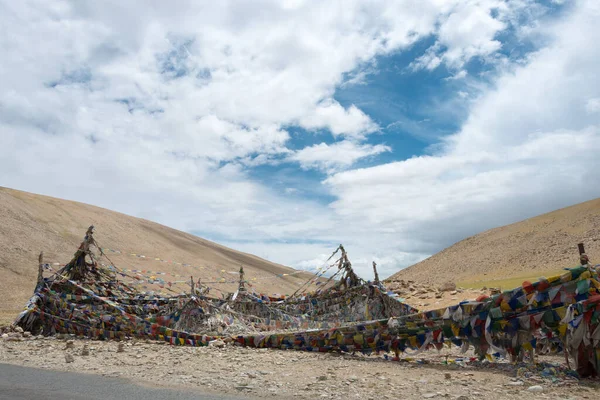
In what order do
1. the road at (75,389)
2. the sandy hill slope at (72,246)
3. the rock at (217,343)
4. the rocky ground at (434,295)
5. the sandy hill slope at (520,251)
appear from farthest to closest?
the sandy hill slope at (520,251)
the sandy hill slope at (72,246)
the rocky ground at (434,295)
the rock at (217,343)
the road at (75,389)

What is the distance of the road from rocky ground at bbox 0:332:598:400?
0.43 metres

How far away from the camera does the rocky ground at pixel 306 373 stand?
629cm

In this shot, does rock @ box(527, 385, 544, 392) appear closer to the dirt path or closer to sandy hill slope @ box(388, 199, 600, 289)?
the dirt path

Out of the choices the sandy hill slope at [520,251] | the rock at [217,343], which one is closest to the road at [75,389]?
the rock at [217,343]

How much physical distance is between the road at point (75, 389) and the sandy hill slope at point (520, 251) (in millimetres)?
42694

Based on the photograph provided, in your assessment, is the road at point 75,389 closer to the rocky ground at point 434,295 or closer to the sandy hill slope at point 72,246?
the sandy hill slope at point 72,246

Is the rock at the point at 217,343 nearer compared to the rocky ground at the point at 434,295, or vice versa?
the rock at the point at 217,343

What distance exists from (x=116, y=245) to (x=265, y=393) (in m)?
43.3

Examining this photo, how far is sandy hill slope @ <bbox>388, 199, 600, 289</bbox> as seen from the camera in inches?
1967

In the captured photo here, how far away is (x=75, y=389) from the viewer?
6.66 m

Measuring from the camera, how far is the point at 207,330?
12656mm

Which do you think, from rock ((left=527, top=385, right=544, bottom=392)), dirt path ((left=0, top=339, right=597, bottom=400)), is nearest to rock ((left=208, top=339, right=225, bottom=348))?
dirt path ((left=0, top=339, right=597, bottom=400))

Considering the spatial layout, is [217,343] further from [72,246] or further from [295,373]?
[72,246]

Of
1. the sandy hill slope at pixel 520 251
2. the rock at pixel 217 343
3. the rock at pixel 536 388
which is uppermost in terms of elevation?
the sandy hill slope at pixel 520 251
